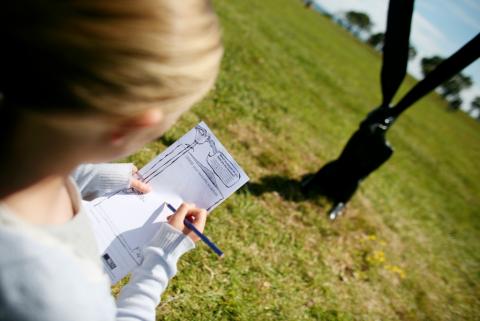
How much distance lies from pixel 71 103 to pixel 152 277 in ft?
2.18

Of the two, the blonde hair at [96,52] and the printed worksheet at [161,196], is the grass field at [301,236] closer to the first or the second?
the printed worksheet at [161,196]

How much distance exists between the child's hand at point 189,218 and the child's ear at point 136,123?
0.52m

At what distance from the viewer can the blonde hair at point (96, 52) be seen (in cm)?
61

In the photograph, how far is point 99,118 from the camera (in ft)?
2.31

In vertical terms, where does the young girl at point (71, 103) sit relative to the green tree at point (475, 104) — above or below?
above

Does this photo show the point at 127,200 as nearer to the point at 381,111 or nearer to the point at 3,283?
the point at 3,283

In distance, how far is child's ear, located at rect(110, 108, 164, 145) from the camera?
75 centimetres

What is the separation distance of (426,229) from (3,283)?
513 cm

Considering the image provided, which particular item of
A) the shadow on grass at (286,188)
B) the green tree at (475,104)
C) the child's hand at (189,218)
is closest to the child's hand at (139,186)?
the child's hand at (189,218)

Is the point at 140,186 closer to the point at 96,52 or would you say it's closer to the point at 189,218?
the point at 189,218

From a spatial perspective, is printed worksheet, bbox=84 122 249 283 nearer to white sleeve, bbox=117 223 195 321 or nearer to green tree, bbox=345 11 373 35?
white sleeve, bbox=117 223 195 321

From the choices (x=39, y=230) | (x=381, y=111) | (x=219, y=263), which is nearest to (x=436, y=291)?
(x=381, y=111)

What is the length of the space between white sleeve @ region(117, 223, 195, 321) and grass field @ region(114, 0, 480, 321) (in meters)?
0.80

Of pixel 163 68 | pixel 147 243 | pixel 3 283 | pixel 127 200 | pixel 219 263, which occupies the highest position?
pixel 163 68
